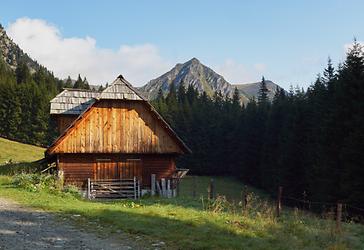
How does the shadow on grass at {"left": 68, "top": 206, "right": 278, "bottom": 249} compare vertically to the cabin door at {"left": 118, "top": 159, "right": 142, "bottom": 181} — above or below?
below

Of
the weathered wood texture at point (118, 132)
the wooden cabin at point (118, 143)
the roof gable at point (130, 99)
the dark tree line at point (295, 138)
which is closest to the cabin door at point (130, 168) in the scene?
the wooden cabin at point (118, 143)

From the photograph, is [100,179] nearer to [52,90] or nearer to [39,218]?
[39,218]

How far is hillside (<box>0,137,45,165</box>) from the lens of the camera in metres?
62.0

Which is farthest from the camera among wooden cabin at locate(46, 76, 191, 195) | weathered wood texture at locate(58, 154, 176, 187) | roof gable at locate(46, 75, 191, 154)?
weathered wood texture at locate(58, 154, 176, 187)

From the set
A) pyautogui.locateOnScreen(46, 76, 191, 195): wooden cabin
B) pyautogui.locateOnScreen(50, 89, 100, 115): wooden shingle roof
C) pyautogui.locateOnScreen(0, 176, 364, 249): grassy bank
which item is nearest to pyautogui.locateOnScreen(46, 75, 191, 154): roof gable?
pyautogui.locateOnScreen(46, 76, 191, 195): wooden cabin

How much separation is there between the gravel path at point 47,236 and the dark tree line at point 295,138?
24.0 m

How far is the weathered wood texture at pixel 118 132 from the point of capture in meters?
30.6

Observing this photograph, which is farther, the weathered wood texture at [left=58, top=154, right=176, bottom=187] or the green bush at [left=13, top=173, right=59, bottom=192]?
the weathered wood texture at [left=58, top=154, right=176, bottom=187]

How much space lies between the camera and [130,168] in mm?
32375

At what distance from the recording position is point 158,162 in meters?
33.2

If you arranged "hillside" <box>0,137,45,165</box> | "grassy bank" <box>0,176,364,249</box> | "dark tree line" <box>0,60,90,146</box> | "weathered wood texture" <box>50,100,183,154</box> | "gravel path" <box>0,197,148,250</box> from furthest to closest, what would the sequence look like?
"dark tree line" <box>0,60,90,146</box> → "hillside" <box>0,137,45,165</box> → "weathered wood texture" <box>50,100,183,154</box> → "grassy bank" <box>0,176,364,249</box> → "gravel path" <box>0,197,148,250</box>

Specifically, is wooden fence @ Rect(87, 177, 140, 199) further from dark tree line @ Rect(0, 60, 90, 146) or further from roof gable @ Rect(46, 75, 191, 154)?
dark tree line @ Rect(0, 60, 90, 146)

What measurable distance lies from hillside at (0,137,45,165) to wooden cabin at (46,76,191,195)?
32.5m

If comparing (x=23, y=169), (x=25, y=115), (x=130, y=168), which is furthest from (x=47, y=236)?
(x=25, y=115)
